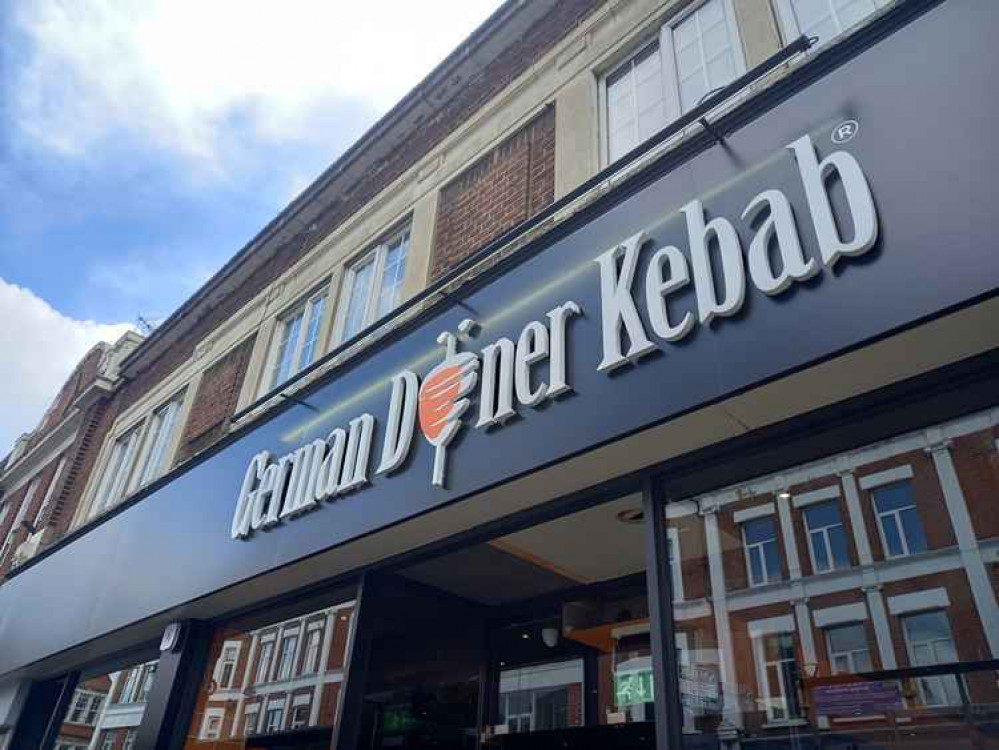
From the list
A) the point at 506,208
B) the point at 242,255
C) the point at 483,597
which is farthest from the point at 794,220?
the point at 242,255

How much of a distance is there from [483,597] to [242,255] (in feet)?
20.8

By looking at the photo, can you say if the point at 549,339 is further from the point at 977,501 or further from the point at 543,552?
the point at 977,501

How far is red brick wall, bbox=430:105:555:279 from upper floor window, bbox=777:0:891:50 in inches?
72.8

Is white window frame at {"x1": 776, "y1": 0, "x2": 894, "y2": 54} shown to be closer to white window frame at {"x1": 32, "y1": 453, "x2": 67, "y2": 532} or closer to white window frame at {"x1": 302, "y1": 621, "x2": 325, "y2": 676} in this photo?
white window frame at {"x1": 302, "y1": 621, "x2": 325, "y2": 676}

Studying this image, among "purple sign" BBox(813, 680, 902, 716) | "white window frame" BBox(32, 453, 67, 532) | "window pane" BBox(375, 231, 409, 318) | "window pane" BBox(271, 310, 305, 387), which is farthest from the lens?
"white window frame" BBox(32, 453, 67, 532)

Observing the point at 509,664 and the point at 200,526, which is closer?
the point at 509,664

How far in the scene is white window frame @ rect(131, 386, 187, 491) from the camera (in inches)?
371

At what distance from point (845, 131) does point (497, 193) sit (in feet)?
11.4

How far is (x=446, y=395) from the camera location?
443cm

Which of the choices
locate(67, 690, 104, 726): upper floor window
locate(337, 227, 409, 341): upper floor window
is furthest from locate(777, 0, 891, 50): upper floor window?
locate(67, 690, 104, 726): upper floor window

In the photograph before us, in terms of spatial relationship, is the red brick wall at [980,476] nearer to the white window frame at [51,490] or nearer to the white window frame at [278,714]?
the white window frame at [278,714]

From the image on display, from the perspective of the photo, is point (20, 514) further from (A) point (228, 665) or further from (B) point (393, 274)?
(B) point (393, 274)

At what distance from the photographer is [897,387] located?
9.59ft

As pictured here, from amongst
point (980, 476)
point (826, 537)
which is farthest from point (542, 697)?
point (980, 476)
